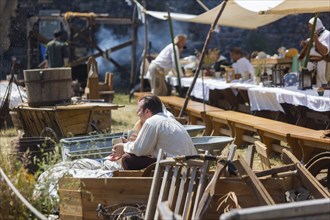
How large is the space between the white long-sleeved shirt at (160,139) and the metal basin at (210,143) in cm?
144

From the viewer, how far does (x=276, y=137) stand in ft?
28.6

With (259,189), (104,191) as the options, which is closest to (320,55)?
(104,191)

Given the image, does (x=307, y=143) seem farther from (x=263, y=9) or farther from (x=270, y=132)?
(x=263, y=9)

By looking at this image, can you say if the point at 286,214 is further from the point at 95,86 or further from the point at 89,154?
the point at 95,86

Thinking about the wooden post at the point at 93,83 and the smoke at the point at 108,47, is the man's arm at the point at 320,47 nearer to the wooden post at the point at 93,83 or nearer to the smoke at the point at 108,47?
the wooden post at the point at 93,83

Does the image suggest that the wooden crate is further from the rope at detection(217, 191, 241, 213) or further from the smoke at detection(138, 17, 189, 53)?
the smoke at detection(138, 17, 189, 53)

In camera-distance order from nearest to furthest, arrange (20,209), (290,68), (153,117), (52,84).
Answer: (20,209)
(153,117)
(52,84)
(290,68)

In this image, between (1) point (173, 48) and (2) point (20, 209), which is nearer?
(2) point (20, 209)

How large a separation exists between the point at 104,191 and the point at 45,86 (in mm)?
4154

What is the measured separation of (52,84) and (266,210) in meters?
6.47

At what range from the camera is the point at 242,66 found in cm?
1293

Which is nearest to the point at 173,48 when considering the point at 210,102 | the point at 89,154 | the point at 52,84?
the point at 210,102

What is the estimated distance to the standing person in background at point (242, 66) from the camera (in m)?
12.7

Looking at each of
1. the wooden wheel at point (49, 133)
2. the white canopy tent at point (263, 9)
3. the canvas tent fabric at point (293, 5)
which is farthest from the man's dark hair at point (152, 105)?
the canvas tent fabric at point (293, 5)
